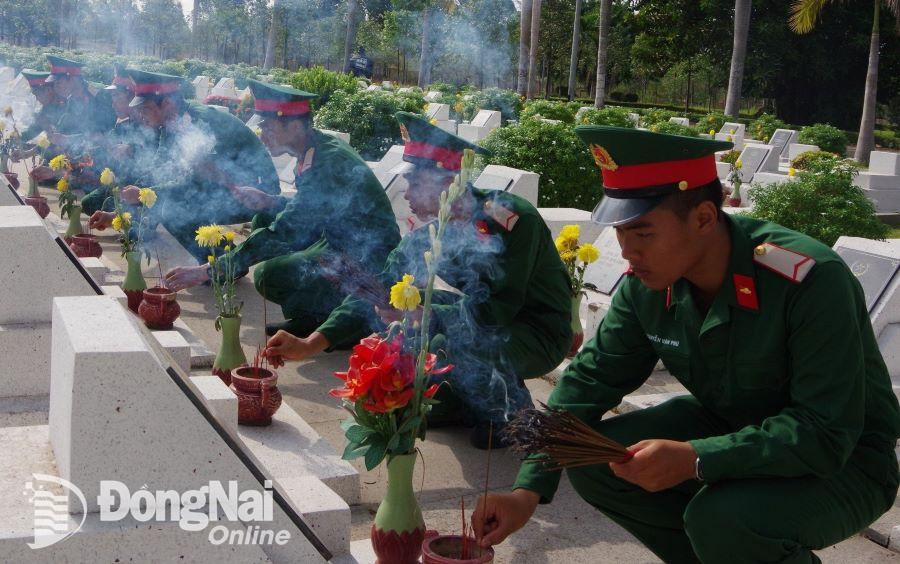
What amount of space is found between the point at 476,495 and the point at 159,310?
8.28ft

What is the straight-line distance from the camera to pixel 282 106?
5891 mm

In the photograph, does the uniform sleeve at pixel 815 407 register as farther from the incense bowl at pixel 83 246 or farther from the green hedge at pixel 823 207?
the incense bowl at pixel 83 246

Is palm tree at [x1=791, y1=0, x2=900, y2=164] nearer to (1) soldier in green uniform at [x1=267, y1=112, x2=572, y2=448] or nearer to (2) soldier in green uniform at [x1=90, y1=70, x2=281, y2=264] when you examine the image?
(2) soldier in green uniform at [x1=90, y1=70, x2=281, y2=264]

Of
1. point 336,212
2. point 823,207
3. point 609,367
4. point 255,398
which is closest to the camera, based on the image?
point 609,367

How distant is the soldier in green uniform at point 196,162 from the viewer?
7.45 meters

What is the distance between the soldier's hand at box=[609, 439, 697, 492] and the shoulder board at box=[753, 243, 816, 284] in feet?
1.84

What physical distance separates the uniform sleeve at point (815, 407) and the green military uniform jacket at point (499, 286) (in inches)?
69.3

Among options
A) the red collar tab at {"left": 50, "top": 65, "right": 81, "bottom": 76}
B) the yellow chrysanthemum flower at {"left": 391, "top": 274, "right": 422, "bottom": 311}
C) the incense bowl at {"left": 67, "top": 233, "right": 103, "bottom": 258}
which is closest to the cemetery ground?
the yellow chrysanthemum flower at {"left": 391, "top": 274, "right": 422, "bottom": 311}

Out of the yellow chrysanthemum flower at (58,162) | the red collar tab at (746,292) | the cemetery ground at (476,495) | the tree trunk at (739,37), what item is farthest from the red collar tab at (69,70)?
the tree trunk at (739,37)

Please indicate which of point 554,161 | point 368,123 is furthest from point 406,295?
point 368,123

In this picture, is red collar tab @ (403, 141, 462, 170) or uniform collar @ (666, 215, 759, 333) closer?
uniform collar @ (666, 215, 759, 333)

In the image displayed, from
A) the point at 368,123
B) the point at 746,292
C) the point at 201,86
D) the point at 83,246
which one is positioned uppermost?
the point at 201,86

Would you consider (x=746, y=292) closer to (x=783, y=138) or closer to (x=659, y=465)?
(x=659, y=465)

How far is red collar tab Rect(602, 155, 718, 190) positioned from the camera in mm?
2791
